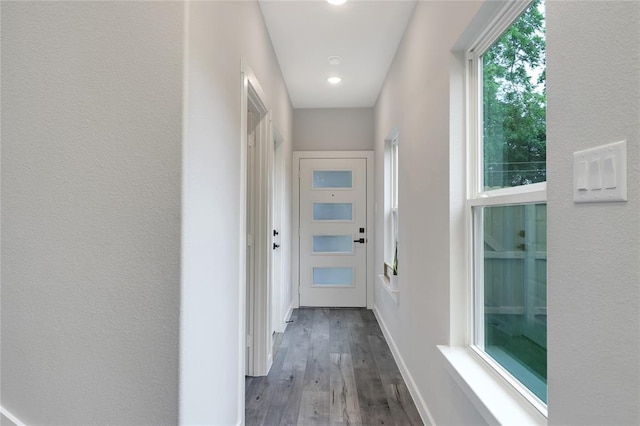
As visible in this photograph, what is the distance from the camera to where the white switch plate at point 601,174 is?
2.15 feet

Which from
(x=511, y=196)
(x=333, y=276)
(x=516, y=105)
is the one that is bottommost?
(x=333, y=276)

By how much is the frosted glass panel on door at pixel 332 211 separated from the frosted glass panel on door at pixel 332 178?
0.83 ft

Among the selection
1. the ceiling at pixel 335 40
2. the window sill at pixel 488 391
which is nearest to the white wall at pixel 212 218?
the ceiling at pixel 335 40

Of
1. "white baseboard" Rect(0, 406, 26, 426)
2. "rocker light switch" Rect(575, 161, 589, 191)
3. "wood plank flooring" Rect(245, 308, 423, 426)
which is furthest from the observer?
"wood plank flooring" Rect(245, 308, 423, 426)

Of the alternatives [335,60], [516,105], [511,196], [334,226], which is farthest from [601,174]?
[334,226]

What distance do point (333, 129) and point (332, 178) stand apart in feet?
2.16

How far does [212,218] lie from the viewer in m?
1.34

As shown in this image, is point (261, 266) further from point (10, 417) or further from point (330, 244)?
point (330, 244)

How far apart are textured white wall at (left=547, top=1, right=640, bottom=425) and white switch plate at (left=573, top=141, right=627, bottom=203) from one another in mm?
14

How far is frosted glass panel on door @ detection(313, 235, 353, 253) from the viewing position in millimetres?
4367

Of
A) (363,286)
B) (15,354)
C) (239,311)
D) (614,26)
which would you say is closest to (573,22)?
(614,26)

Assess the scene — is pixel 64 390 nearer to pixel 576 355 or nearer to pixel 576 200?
pixel 576 355

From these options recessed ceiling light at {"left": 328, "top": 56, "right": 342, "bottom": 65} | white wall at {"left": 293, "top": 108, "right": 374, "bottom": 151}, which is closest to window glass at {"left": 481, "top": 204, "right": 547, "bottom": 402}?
recessed ceiling light at {"left": 328, "top": 56, "right": 342, "bottom": 65}

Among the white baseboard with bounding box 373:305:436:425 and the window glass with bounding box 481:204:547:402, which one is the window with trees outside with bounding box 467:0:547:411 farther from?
the white baseboard with bounding box 373:305:436:425
